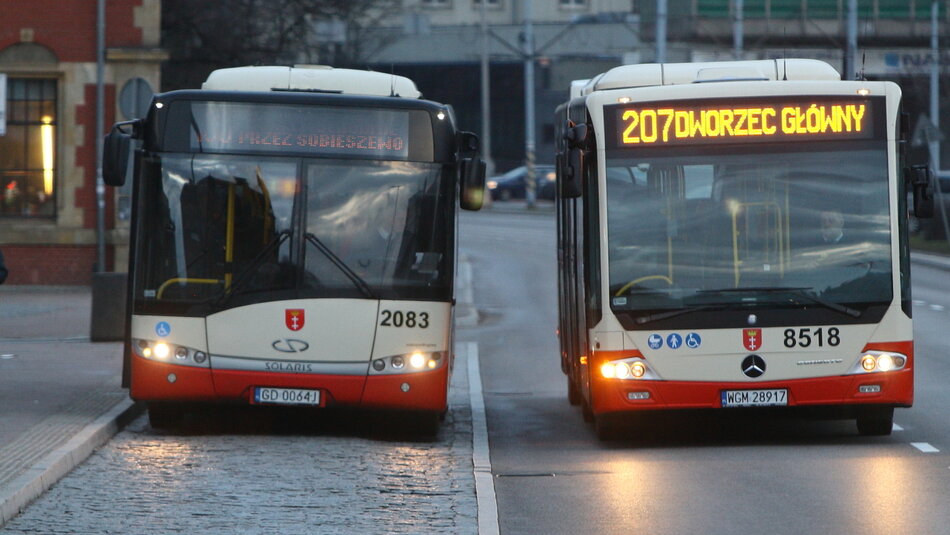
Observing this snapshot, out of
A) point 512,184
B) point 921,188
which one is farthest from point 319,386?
point 512,184

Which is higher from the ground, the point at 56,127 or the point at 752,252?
the point at 56,127

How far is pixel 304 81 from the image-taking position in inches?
536

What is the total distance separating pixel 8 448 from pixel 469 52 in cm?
6616

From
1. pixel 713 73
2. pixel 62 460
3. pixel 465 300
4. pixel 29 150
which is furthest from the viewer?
pixel 465 300

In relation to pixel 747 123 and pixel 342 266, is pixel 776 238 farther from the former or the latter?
pixel 342 266

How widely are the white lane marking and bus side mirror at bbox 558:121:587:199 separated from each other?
190cm

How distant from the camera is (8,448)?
10.9 metres

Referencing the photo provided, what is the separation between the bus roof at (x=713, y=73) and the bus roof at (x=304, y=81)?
68.6 inches

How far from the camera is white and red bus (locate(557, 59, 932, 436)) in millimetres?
12109

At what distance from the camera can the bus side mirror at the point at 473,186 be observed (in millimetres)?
12688

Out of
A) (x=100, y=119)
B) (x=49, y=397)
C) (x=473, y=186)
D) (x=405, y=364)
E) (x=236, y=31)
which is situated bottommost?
(x=49, y=397)

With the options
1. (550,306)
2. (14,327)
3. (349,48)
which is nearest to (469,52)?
(349,48)

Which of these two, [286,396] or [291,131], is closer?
[286,396]

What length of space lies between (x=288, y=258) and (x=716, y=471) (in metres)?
3.59
